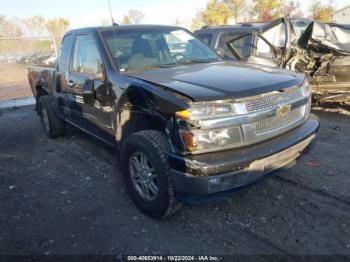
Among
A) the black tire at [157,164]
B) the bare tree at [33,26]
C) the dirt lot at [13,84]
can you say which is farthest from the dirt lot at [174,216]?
the bare tree at [33,26]

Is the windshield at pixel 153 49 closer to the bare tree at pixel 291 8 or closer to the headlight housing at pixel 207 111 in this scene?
the headlight housing at pixel 207 111

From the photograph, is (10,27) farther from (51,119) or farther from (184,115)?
(184,115)

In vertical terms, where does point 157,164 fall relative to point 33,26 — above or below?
below

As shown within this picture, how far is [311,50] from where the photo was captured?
636 centimetres

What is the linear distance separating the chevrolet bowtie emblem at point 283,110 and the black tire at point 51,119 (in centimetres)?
397

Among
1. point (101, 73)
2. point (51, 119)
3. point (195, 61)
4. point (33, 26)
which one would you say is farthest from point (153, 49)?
point (33, 26)

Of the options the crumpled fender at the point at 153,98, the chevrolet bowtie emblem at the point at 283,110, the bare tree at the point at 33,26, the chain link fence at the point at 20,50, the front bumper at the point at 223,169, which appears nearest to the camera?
the front bumper at the point at 223,169

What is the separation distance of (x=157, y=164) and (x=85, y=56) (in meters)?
2.15

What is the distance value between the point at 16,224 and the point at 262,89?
107 inches

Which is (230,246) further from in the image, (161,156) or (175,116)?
(175,116)

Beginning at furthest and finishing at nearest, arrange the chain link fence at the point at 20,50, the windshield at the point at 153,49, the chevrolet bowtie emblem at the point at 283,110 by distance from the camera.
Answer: the chain link fence at the point at 20,50 → the windshield at the point at 153,49 → the chevrolet bowtie emblem at the point at 283,110

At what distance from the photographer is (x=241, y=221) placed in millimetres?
3045

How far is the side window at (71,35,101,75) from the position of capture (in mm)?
3836

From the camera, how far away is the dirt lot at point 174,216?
9.02 ft
